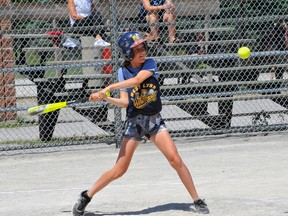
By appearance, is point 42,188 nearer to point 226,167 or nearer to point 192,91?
point 226,167

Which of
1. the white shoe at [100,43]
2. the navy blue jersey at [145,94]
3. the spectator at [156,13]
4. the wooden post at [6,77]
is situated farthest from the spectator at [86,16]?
the navy blue jersey at [145,94]

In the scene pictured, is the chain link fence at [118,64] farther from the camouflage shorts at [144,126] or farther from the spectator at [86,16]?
the camouflage shorts at [144,126]

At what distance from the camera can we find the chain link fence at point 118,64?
1130 centimetres

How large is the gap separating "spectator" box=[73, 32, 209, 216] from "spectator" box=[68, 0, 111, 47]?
4.77 meters

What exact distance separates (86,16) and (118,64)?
109 centimetres

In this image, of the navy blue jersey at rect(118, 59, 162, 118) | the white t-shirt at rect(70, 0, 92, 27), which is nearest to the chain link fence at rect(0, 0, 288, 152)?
the white t-shirt at rect(70, 0, 92, 27)

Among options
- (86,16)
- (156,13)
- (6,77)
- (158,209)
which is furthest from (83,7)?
(158,209)

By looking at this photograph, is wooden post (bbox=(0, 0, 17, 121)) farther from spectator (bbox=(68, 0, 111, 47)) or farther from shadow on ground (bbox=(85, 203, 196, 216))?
shadow on ground (bbox=(85, 203, 196, 216))

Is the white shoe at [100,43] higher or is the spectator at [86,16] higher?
the spectator at [86,16]

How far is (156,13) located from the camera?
12.0 meters

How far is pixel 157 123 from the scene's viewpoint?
690cm

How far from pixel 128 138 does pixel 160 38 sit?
549cm

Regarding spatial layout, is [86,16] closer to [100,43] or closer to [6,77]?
[100,43]

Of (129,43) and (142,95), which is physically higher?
(129,43)
